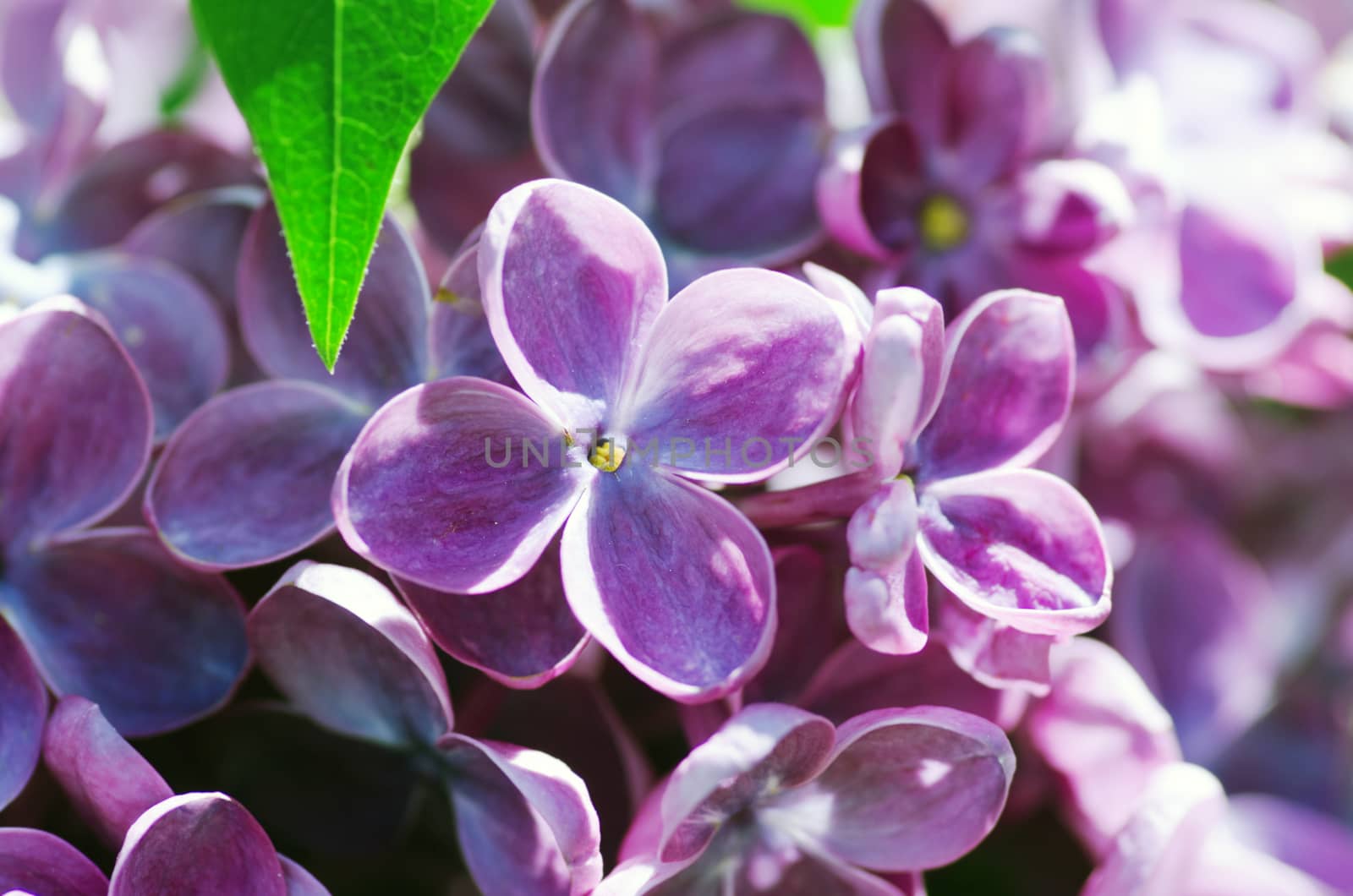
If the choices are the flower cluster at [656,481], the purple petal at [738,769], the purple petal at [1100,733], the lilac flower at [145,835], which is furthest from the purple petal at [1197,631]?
the lilac flower at [145,835]

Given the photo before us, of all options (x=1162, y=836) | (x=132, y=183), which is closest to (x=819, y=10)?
(x=132, y=183)

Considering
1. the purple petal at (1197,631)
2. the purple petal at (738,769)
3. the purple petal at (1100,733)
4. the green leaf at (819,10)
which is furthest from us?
the green leaf at (819,10)

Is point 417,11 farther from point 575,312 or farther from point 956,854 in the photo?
point 956,854

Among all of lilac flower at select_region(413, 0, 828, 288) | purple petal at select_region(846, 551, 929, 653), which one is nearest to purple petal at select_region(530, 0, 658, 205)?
lilac flower at select_region(413, 0, 828, 288)

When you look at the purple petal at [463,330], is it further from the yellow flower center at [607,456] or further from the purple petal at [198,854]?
the purple petal at [198,854]

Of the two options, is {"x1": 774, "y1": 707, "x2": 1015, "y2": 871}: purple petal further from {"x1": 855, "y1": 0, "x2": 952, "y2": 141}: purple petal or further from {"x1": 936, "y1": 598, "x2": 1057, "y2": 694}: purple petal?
{"x1": 855, "y1": 0, "x2": 952, "y2": 141}: purple petal

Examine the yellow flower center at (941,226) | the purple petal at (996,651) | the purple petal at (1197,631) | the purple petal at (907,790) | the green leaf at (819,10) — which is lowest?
the purple petal at (1197,631)

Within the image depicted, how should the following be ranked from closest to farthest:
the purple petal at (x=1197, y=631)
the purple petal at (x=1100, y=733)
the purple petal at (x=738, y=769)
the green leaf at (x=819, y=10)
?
the purple petal at (x=738, y=769), the purple petal at (x=1100, y=733), the purple petal at (x=1197, y=631), the green leaf at (x=819, y=10)

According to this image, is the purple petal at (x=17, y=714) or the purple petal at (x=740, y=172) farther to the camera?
the purple petal at (x=740, y=172)
